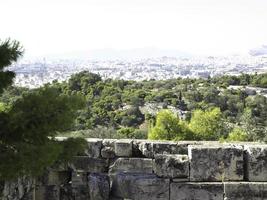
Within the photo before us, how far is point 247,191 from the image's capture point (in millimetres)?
7367

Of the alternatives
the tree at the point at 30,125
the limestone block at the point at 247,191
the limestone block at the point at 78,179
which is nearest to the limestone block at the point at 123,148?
the limestone block at the point at 78,179

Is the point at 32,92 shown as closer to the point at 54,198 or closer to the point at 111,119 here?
the point at 54,198

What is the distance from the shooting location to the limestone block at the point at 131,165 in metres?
8.18

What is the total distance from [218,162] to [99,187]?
1.79m

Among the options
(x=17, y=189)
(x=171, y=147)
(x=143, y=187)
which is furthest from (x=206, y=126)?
(x=17, y=189)

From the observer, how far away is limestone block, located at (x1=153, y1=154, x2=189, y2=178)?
7.57 m

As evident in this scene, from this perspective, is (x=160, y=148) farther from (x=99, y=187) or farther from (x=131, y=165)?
(x=99, y=187)

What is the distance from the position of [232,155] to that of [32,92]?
3.04 metres

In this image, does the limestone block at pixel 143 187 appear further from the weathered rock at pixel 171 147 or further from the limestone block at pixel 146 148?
the weathered rock at pixel 171 147

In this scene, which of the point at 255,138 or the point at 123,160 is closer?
the point at 123,160

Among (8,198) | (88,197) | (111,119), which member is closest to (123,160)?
(88,197)

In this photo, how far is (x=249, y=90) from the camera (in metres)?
54.4

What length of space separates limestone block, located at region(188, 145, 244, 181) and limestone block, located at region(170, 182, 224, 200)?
119mm

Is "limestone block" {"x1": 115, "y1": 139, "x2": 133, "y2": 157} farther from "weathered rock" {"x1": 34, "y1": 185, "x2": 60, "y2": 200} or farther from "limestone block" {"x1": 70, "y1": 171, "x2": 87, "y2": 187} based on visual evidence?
"weathered rock" {"x1": 34, "y1": 185, "x2": 60, "y2": 200}
